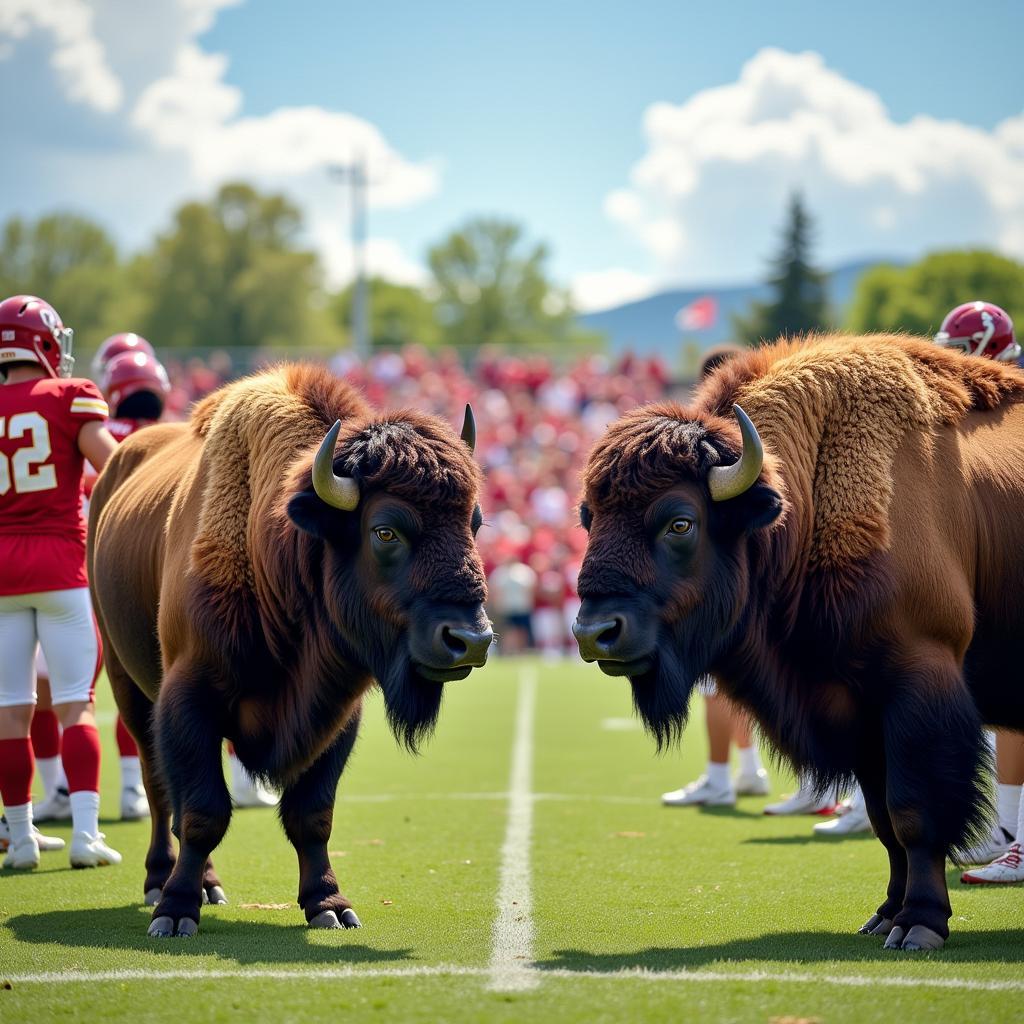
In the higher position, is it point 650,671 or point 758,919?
point 650,671

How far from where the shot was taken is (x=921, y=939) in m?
5.70

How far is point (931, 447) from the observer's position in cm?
642

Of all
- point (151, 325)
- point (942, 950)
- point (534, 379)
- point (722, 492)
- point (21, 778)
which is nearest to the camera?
point (942, 950)

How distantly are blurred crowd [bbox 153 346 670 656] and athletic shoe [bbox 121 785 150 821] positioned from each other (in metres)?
18.9

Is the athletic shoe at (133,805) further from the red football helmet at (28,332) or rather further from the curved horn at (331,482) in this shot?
the curved horn at (331,482)

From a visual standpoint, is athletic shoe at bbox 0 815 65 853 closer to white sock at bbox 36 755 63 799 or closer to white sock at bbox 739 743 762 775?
white sock at bbox 36 755 63 799

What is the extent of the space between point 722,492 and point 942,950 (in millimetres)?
1958

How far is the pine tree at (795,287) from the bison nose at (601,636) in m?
57.5

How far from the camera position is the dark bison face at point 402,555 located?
5.91 metres

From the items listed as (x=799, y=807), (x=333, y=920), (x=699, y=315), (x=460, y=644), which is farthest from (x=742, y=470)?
(x=699, y=315)

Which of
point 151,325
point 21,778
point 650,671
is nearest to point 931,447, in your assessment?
point 650,671

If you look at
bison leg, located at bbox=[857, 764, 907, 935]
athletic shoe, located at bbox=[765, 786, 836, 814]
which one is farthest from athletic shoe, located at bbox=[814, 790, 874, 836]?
bison leg, located at bbox=[857, 764, 907, 935]

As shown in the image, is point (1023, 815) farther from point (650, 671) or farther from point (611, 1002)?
point (611, 1002)

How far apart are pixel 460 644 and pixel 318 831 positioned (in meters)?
1.33
